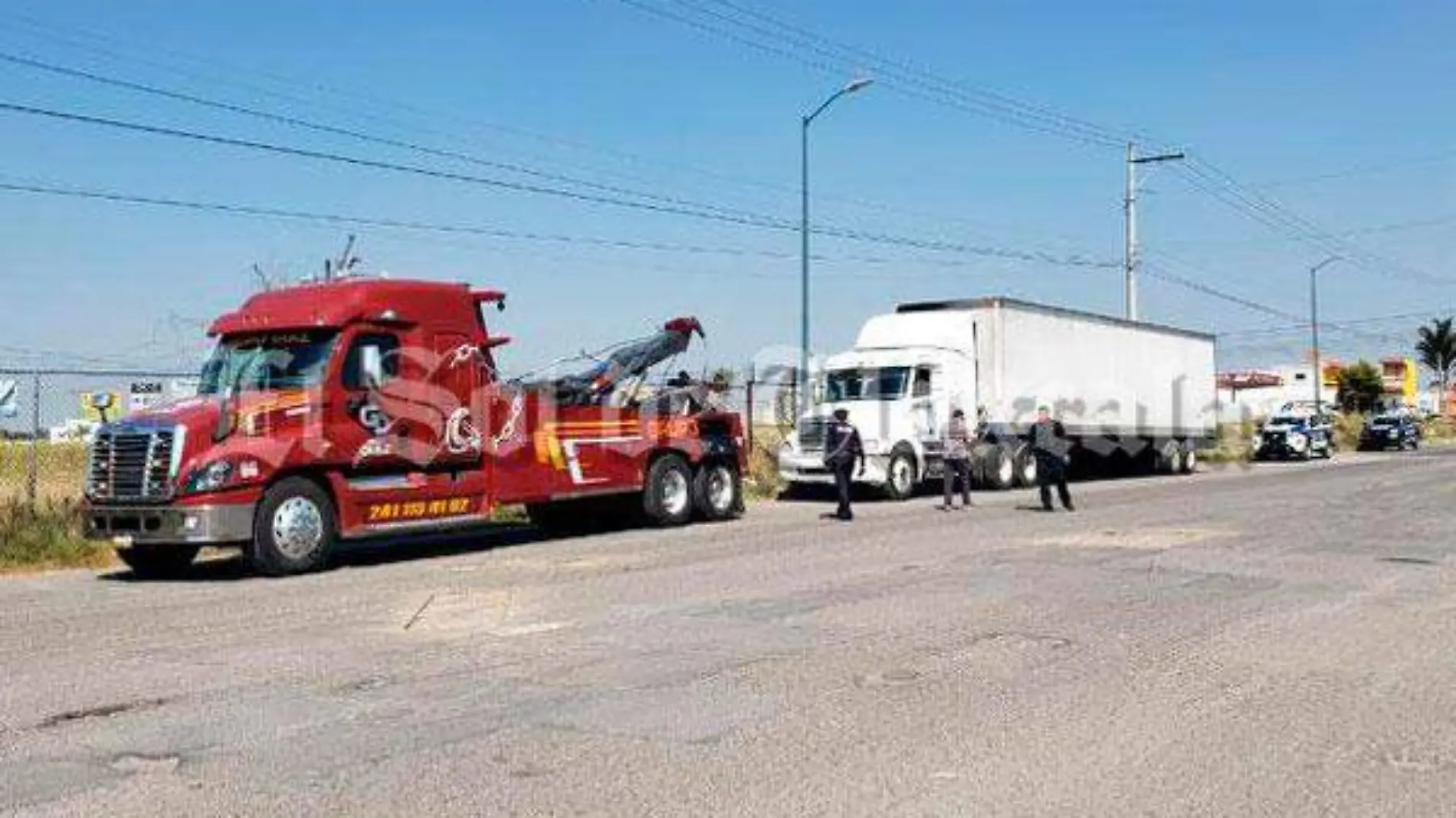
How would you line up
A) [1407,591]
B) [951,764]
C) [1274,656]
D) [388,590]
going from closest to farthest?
[951,764] < [1274,656] < [1407,591] < [388,590]

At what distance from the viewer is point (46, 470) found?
23.5 m

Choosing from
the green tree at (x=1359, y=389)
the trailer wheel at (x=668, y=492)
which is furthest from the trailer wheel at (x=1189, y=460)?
the green tree at (x=1359, y=389)

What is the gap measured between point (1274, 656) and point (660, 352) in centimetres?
1220

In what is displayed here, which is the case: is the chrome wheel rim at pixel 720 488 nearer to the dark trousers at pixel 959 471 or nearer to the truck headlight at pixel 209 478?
the dark trousers at pixel 959 471

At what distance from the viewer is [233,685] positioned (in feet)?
26.1

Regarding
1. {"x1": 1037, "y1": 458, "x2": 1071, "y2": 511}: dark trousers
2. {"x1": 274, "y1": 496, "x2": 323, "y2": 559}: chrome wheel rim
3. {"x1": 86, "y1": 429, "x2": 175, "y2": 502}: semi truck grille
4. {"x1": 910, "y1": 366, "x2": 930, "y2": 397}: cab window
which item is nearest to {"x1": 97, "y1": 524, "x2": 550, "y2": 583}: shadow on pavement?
{"x1": 274, "y1": 496, "x2": 323, "y2": 559}: chrome wheel rim

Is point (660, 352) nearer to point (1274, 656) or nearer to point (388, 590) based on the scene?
point (388, 590)

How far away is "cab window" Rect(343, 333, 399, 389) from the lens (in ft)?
49.1

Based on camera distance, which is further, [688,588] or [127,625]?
[688,588]

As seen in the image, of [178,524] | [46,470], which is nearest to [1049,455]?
[178,524]

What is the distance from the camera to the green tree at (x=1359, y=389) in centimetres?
9562

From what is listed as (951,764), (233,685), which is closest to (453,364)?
(233,685)

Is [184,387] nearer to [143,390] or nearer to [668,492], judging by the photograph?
[143,390]

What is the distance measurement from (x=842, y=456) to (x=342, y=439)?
28.4 feet
